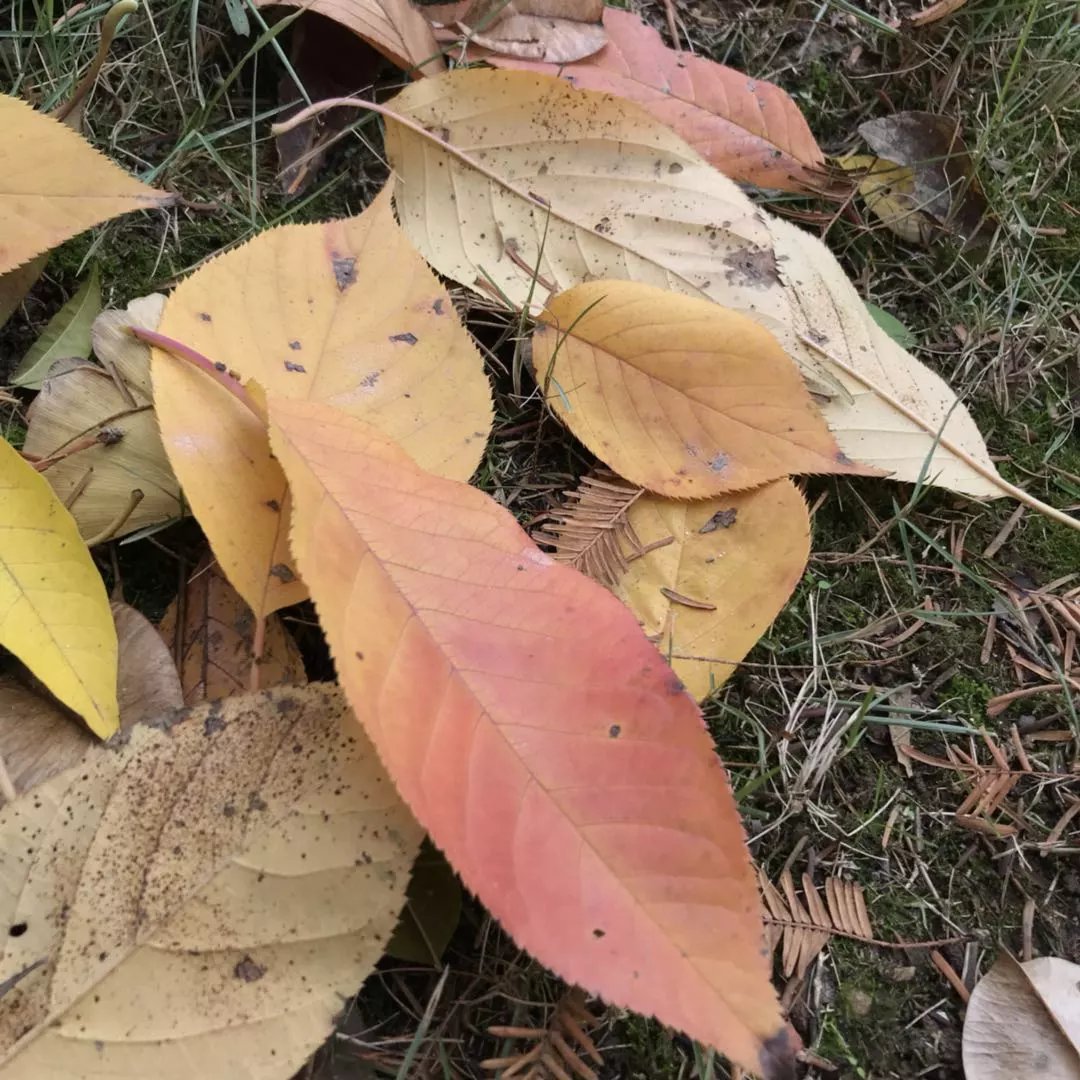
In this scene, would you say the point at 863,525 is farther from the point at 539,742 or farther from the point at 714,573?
the point at 539,742

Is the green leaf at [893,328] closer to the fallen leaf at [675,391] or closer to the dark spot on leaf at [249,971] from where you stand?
the fallen leaf at [675,391]

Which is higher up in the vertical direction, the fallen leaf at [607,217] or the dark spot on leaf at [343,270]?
the fallen leaf at [607,217]

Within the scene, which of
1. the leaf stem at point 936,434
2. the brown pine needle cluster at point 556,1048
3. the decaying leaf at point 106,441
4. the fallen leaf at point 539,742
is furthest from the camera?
the leaf stem at point 936,434

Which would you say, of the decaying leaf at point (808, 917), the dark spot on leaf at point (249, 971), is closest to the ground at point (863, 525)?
the decaying leaf at point (808, 917)

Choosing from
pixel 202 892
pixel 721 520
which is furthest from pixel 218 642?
pixel 721 520

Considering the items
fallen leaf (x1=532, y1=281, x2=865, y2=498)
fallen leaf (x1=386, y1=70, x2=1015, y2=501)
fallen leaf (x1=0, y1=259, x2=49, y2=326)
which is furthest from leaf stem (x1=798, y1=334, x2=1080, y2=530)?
fallen leaf (x1=0, y1=259, x2=49, y2=326)

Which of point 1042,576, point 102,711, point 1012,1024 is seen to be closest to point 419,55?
point 102,711

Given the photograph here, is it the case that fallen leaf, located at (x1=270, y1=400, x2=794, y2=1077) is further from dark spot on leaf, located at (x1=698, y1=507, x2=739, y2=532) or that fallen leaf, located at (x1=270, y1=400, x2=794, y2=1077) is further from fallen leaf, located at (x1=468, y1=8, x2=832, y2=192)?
fallen leaf, located at (x1=468, y1=8, x2=832, y2=192)
